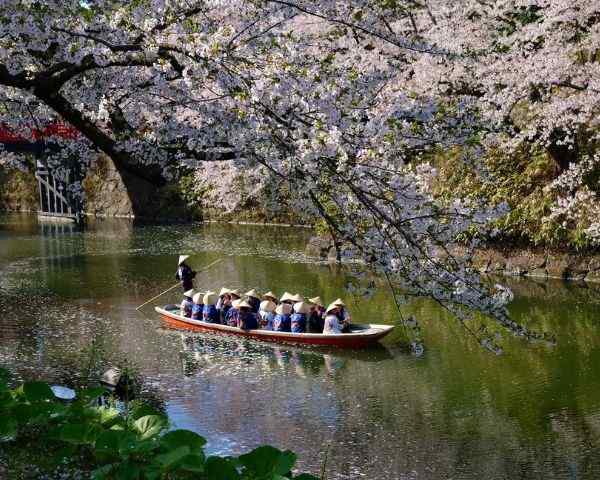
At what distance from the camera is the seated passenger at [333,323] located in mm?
13305

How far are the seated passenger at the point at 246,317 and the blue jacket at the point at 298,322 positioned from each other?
2.37 feet

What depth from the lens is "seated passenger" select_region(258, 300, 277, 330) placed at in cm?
1430

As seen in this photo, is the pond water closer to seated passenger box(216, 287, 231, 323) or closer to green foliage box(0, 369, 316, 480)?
seated passenger box(216, 287, 231, 323)

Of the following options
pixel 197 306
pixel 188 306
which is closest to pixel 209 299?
pixel 197 306

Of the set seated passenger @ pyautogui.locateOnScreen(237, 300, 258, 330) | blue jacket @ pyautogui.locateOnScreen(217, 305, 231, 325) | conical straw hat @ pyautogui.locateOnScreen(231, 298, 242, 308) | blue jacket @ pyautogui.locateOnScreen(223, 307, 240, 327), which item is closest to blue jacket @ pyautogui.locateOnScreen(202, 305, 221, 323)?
blue jacket @ pyautogui.locateOnScreen(217, 305, 231, 325)

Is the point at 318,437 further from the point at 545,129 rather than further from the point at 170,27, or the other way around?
the point at 545,129

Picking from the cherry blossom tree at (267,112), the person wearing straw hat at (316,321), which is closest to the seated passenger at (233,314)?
the person wearing straw hat at (316,321)

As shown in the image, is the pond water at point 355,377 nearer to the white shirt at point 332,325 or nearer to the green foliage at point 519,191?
the white shirt at point 332,325

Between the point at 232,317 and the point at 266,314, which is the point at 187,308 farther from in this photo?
the point at 266,314

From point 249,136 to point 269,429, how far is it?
18.1 feet

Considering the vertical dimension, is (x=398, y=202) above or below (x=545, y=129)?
below

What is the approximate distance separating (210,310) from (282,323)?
5.22 ft

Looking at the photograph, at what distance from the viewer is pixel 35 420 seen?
635 centimetres

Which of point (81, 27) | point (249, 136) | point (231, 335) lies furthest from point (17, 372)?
point (249, 136)
